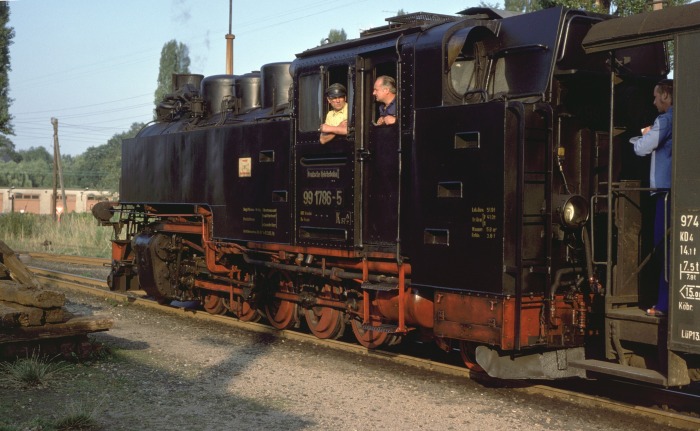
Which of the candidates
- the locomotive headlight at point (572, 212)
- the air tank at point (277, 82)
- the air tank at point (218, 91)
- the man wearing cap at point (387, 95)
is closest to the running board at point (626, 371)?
the locomotive headlight at point (572, 212)

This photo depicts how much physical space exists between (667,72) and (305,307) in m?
5.23

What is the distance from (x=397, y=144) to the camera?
336 inches

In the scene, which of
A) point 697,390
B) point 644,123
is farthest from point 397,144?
point 697,390

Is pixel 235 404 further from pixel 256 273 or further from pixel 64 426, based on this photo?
pixel 256 273

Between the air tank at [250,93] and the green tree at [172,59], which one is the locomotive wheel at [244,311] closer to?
the air tank at [250,93]

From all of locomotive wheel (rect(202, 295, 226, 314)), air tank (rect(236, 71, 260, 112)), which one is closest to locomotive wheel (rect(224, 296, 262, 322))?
locomotive wheel (rect(202, 295, 226, 314))

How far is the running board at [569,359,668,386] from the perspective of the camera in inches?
254

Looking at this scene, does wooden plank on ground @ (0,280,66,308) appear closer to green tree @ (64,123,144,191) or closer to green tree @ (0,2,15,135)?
green tree @ (0,2,15,135)

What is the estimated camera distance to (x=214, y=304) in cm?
1292

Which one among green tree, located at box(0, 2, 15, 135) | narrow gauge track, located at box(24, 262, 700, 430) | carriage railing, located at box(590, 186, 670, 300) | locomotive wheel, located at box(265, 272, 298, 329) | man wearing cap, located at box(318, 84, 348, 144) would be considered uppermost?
green tree, located at box(0, 2, 15, 135)

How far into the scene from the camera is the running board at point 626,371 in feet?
21.2

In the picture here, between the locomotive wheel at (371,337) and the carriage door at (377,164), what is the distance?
129cm

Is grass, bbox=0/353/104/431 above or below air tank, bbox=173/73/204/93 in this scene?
below

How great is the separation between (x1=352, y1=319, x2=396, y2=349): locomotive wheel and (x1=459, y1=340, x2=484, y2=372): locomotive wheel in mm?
1324
